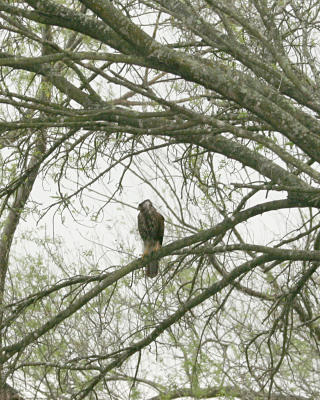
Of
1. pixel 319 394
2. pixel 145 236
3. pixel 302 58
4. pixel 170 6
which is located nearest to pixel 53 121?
pixel 170 6

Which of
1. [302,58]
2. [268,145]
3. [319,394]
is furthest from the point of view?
[319,394]

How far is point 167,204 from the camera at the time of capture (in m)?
11.2

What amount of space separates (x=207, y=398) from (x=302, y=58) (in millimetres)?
5511

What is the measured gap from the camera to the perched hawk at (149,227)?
779 centimetres

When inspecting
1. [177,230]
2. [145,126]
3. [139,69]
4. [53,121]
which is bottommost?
[53,121]

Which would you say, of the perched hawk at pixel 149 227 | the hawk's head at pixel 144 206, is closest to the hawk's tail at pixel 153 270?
the perched hawk at pixel 149 227

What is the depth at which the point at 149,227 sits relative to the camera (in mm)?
7852

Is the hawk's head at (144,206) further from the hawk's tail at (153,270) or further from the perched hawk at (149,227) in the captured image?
the hawk's tail at (153,270)

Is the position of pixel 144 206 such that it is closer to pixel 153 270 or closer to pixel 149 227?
pixel 149 227

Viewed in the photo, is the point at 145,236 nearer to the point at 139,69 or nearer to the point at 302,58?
the point at 139,69

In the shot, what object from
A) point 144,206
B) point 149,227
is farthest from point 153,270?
point 144,206

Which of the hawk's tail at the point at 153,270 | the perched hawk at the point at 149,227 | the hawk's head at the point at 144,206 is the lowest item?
the hawk's tail at the point at 153,270

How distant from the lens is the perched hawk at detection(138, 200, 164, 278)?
25.5ft

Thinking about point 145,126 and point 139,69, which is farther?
point 139,69
